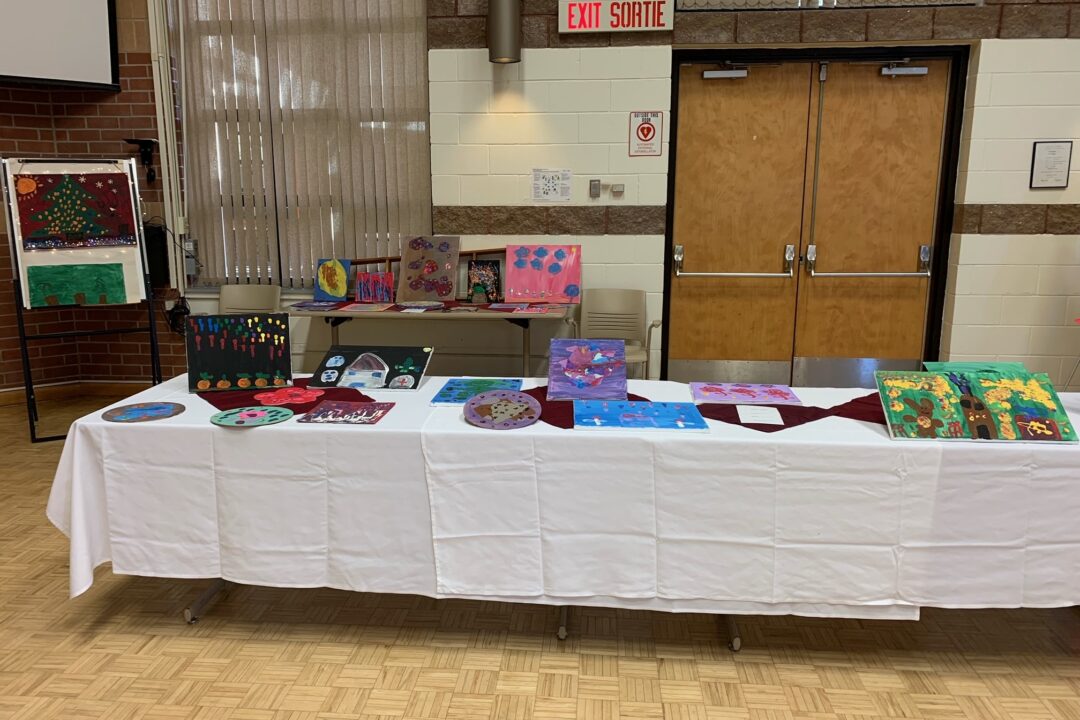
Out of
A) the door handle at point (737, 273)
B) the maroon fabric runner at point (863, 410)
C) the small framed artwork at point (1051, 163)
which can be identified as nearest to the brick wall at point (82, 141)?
the door handle at point (737, 273)

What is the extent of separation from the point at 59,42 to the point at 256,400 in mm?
3523

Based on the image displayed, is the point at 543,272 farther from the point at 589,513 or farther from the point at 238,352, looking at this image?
the point at 589,513

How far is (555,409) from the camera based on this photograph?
2.35 metres

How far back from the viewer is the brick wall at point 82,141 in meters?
4.77

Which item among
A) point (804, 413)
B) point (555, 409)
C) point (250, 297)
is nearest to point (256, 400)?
point (555, 409)

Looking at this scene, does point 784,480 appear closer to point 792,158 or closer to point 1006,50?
point 792,158

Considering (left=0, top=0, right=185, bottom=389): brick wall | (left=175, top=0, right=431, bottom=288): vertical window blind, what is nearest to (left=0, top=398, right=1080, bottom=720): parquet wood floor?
(left=175, top=0, right=431, bottom=288): vertical window blind

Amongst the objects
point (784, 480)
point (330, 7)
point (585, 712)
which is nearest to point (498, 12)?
point (330, 7)

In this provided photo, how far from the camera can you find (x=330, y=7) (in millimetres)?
4648

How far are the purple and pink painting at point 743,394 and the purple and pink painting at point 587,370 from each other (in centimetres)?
27

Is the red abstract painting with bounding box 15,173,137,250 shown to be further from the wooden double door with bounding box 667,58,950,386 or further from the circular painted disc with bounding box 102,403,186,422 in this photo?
the wooden double door with bounding box 667,58,950,386

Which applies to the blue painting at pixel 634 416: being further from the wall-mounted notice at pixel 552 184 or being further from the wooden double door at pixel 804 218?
the wooden double door at pixel 804 218

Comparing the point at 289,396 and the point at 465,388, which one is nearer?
the point at 289,396

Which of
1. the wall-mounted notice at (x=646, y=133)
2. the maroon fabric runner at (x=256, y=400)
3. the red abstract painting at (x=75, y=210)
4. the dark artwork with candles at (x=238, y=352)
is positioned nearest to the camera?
the maroon fabric runner at (x=256, y=400)
